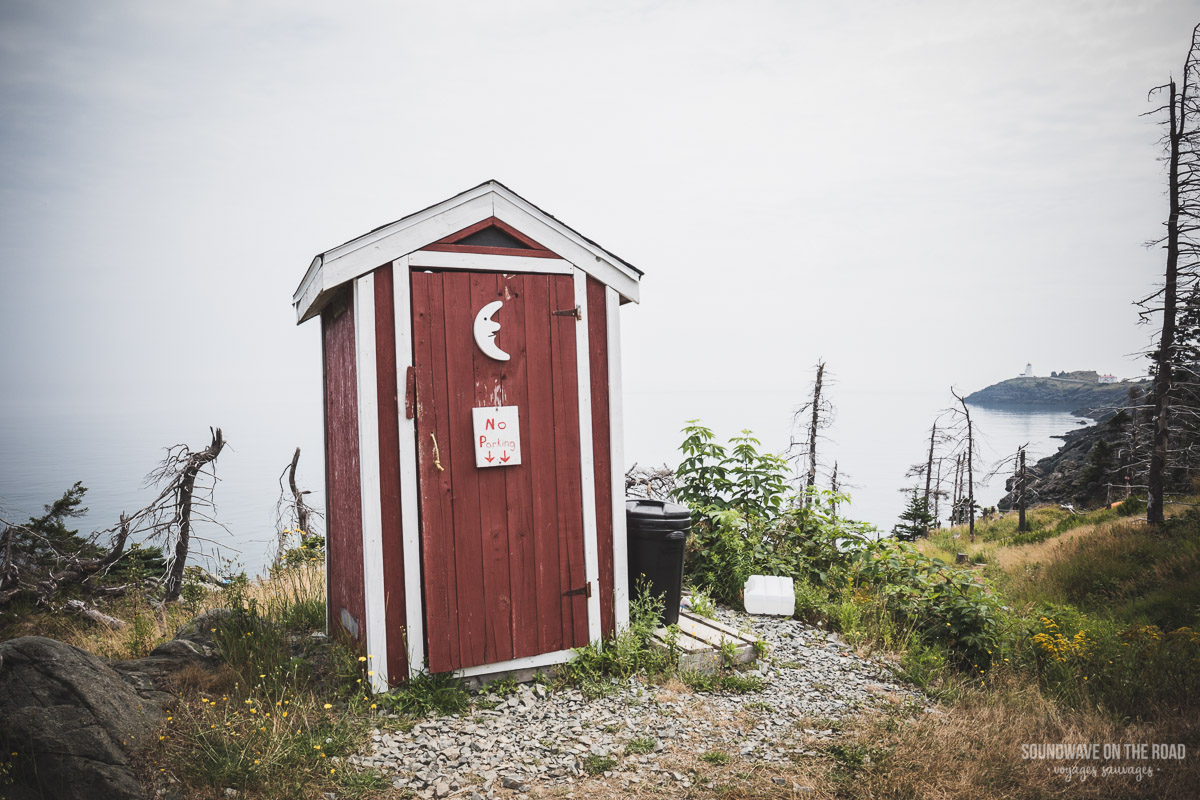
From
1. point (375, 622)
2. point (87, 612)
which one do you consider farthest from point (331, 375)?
point (87, 612)

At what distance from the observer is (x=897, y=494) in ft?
113

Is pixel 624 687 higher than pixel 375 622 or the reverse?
the reverse

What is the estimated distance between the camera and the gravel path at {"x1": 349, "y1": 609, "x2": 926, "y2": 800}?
3.98 m

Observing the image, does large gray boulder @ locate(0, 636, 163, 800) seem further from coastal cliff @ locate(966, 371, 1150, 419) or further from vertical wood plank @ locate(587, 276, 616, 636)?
coastal cliff @ locate(966, 371, 1150, 419)

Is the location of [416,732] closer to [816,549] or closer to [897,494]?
[816,549]

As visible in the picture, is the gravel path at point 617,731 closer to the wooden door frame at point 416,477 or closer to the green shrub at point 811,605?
the wooden door frame at point 416,477

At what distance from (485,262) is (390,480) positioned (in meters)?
1.80

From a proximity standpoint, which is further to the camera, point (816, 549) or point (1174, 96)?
point (1174, 96)

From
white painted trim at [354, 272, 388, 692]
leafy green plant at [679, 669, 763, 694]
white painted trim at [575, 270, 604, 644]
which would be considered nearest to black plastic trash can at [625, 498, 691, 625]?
white painted trim at [575, 270, 604, 644]

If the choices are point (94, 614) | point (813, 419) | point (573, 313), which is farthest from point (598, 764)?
point (813, 419)

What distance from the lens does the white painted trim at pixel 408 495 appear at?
4.86 meters

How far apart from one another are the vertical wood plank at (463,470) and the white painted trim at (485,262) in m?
0.10

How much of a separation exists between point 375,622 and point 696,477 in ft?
15.5

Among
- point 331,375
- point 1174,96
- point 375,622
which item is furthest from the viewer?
point 1174,96
